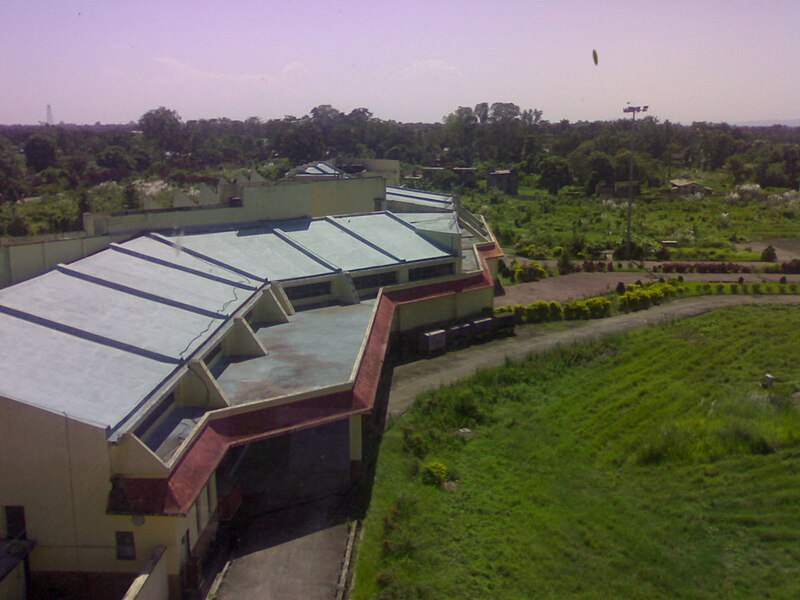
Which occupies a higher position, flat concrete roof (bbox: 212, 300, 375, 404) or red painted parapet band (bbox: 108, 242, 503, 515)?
flat concrete roof (bbox: 212, 300, 375, 404)

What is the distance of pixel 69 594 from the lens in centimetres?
1196

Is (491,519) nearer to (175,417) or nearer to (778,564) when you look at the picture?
(778,564)

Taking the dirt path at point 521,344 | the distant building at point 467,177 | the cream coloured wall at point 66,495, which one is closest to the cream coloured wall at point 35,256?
the cream coloured wall at point 66,495

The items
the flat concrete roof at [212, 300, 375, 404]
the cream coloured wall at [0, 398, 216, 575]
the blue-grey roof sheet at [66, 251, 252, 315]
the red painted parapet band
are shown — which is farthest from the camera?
the blue-grey roof sheet at [66, 251, 252, 315]

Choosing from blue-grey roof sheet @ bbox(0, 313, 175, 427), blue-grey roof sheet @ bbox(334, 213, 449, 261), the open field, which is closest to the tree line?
the open field

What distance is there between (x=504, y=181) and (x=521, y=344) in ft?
179

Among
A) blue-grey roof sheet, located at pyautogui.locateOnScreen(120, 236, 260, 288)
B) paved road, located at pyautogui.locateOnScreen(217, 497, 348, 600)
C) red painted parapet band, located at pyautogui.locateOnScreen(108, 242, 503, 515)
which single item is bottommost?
paved road, located at pyautogui.locateOnScreen(217, 497, 348, 600)

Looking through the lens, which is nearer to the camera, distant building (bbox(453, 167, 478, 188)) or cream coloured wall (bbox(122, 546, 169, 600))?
cream coloured wall (bbox(122, 546, 169, 600))

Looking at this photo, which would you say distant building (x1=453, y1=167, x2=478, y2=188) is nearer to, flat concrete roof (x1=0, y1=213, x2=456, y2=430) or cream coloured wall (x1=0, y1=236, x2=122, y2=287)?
flat concrete roof (x1=0, y1=213, x2=456, y2=430)

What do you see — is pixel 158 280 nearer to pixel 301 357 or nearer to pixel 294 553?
pixel 301 357

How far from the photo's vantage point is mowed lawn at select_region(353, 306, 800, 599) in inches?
512

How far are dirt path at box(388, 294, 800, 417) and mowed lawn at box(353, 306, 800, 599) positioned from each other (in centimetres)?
120

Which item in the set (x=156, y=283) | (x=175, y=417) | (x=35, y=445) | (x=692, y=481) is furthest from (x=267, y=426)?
(x=692, y=481)

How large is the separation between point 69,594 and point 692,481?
13.2 metres
